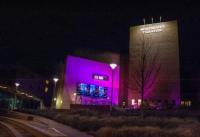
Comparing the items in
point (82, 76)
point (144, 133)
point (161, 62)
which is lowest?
point (144, 133)

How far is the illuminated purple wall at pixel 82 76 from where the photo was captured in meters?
80.5

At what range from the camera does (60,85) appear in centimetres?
8406

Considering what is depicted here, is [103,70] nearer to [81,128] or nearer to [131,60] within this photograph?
[131,60]

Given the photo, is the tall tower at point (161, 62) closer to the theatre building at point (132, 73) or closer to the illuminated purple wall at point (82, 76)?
the theatre building at point (132, 73)

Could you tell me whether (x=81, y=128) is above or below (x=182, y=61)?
below

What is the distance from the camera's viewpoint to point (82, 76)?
277ft

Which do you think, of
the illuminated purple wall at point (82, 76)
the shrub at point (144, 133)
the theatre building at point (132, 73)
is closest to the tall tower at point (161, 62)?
the theatre building at point (132, 73)

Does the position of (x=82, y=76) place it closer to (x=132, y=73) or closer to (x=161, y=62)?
(x=132, y=73)

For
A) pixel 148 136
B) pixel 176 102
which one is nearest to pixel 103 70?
pixel 176 102

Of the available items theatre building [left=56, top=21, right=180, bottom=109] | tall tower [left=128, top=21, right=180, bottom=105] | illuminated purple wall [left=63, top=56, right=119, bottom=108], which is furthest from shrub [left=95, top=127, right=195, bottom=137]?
illuminated purple wall [left=63, top=56, right=119, bottom=108]

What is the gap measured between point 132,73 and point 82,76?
61.4 feet

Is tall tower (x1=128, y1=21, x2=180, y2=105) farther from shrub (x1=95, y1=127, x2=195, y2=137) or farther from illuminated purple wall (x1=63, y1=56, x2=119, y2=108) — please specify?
shrub (x1=95, y1=127, x2=195, y2=137)

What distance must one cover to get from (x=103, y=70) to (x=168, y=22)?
2958 centimetres

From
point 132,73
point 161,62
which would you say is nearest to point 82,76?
point 132,73
